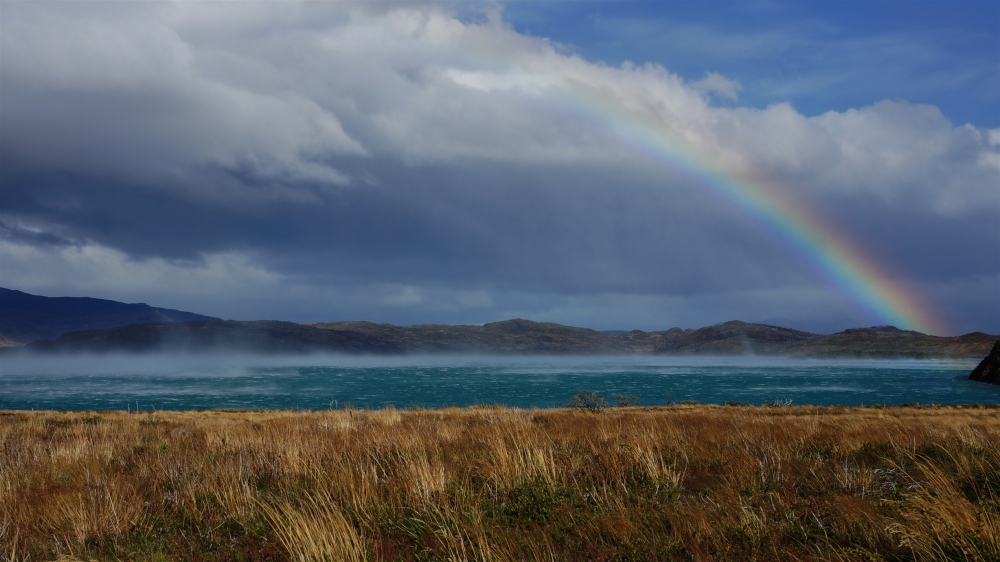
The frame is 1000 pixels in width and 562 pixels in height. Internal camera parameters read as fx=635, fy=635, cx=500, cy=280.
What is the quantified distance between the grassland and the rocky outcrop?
12858cm

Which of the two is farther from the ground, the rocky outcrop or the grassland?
the grassland

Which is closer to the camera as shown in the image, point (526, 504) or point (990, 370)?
point (526, 504)

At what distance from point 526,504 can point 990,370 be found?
459 ft

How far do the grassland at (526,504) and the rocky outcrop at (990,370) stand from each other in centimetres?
12858

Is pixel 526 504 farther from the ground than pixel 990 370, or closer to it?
farther from the ground

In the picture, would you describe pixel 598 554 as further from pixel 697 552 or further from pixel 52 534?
pixel 52 534

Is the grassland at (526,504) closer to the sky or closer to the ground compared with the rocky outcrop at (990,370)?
closer to the sky

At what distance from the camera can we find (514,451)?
32.0 ft

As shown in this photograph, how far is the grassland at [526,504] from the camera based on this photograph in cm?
560

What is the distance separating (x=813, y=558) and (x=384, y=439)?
8.47 meters

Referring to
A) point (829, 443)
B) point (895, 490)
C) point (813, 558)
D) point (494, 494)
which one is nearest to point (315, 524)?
point (494, 494)

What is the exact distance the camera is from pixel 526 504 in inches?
280

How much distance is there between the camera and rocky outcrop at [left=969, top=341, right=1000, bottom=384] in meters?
112

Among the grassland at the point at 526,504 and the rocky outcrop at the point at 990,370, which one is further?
the rocky outcrop at the point at 990,370
